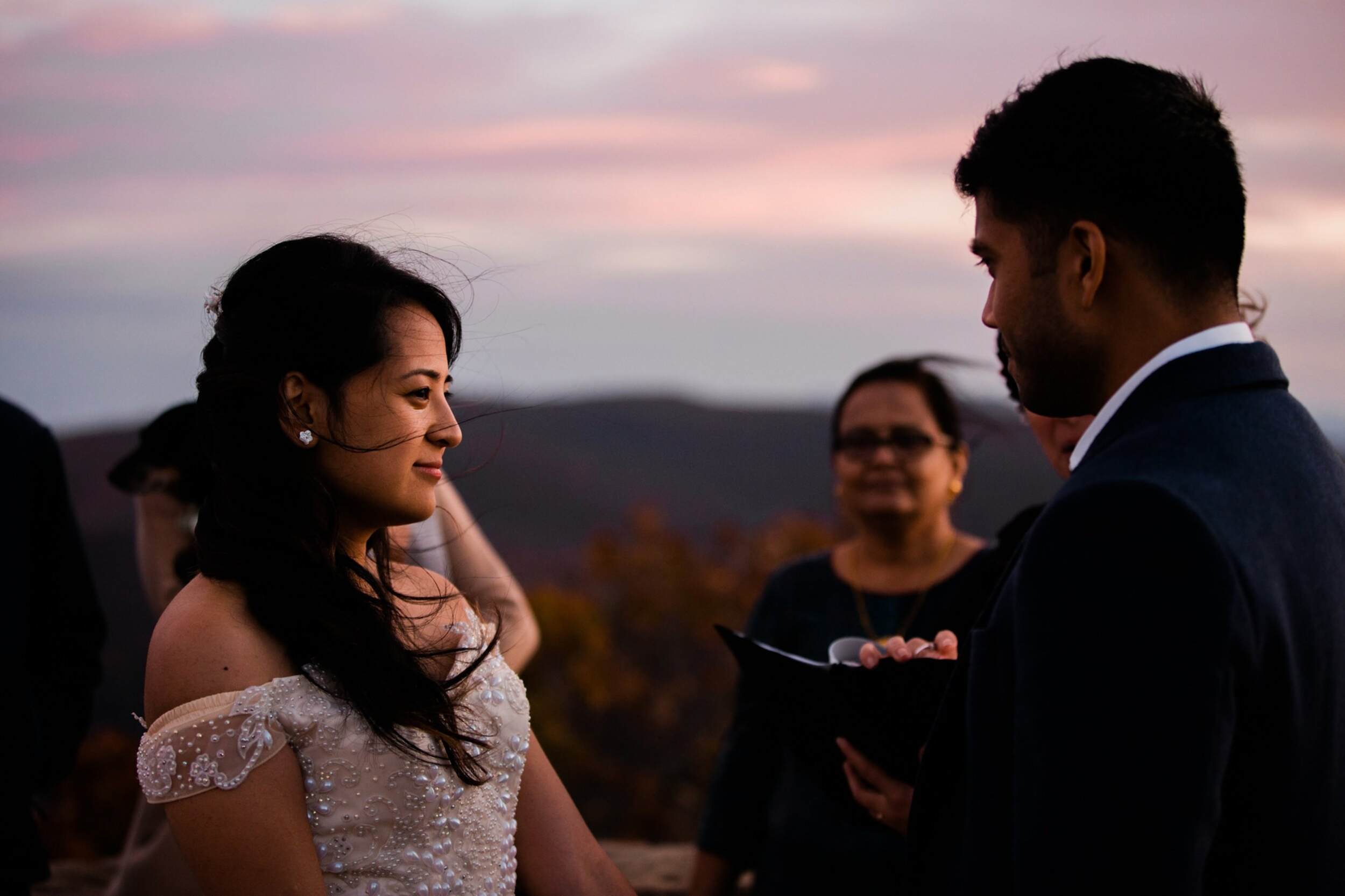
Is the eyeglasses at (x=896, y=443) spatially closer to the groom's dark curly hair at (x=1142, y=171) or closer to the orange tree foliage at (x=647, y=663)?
the groom's dark curly hair at (x=1142, y=171)

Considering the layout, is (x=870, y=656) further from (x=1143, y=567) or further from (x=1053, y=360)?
(x=1143, y=567)

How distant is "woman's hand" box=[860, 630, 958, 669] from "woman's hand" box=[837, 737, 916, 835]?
0.62 feet

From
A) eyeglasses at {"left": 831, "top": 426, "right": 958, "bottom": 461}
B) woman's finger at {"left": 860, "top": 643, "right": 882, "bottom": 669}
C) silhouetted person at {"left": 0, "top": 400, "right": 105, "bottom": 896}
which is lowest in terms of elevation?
silhouetted person at {"left": 0, "top": 400, "right": 105, "bottom": 896}

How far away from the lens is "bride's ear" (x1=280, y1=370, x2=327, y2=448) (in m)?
2.05

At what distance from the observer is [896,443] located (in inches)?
157

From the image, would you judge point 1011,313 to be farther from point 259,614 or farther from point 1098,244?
point 259,614

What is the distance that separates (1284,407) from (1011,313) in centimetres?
40

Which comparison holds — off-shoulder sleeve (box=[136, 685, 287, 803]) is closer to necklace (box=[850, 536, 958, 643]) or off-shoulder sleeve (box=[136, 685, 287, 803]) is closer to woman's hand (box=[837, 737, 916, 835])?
woman's hand (box=[837, 737, 916, 835])

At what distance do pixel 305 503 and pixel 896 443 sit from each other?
7.84ft

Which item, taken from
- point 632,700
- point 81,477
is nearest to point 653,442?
point 632,700

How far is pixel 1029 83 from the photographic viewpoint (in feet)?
6.07

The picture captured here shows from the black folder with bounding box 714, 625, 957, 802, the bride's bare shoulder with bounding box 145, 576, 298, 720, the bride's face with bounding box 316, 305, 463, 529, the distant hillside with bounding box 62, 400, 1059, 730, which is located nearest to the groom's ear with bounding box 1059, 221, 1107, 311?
the black folder with bounding box 714, 625, 957, 802

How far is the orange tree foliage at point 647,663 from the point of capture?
9.74 metres

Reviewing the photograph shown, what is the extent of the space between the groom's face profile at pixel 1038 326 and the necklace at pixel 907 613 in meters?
2.07
